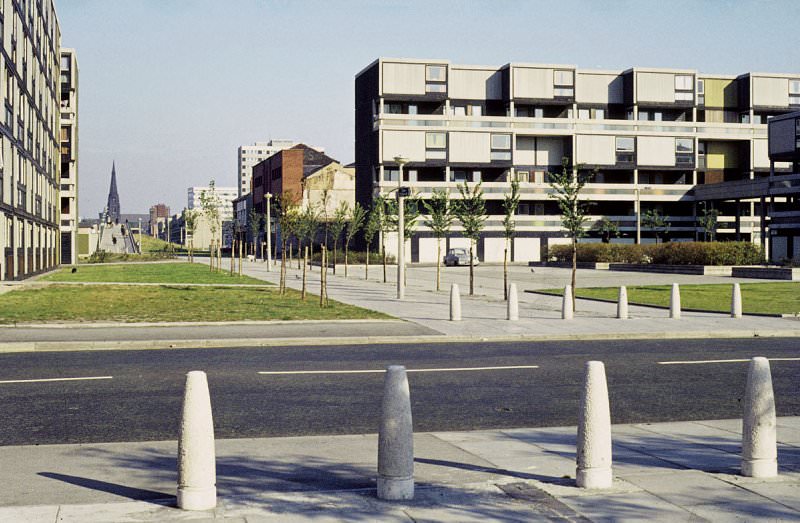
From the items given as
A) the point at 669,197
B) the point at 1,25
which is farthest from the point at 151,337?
the point at 669,197

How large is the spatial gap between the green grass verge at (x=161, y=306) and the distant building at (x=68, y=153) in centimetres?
4888

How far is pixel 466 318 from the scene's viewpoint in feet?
70.3

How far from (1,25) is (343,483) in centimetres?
3839

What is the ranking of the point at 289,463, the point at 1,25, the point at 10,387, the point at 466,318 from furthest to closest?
the point at 1,25 < the point at 466,318 < the point at 10,387 < the point at 289,463

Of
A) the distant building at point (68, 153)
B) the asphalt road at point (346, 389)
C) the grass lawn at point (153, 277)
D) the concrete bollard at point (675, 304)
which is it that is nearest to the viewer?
the asphalt road at point (346, 389)

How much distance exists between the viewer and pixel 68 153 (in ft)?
268

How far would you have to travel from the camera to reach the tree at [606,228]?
7906 centimetres

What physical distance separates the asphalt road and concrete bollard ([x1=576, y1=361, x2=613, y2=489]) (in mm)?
2607

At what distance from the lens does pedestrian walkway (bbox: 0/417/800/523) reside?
553 centimetres

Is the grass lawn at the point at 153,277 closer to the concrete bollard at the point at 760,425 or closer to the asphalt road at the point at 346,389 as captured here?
the asphalt road at the point at 346,389

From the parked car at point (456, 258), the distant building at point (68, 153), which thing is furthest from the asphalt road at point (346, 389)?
the distant building at point (68, 153)

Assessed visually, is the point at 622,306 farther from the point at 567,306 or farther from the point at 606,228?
the point at 606,228

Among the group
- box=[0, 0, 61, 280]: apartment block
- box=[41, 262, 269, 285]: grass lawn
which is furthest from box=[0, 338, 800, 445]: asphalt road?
box=[0, 0, 61, 280]: apartment block

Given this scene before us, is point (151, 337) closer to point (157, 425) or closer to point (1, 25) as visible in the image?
→ point (157, 425)
